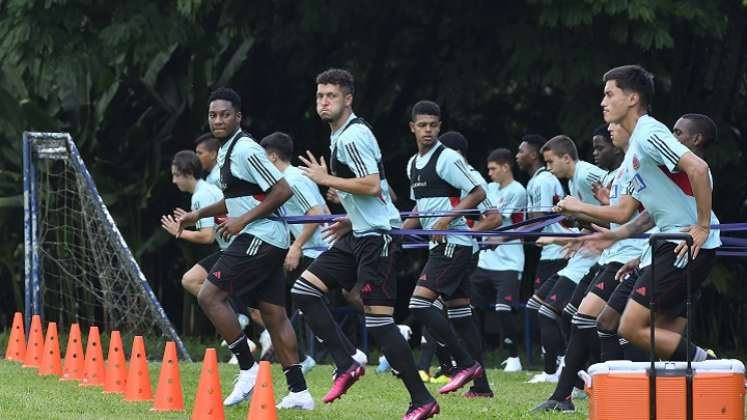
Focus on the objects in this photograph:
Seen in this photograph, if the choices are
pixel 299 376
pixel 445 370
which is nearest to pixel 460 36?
pixel 445 370

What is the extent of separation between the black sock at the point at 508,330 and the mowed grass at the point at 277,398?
1727 mm

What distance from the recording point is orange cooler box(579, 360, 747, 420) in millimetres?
7191

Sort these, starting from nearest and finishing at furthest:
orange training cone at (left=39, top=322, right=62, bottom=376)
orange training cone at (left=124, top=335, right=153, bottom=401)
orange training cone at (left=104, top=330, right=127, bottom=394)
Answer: orange training cone at (left=124, top=335, right=153, bottom=401)
orange training cone at (left=104, top=330, right=127, bottom=394)
orange training cone at (left=39, top=322, right=62, bottom=376)

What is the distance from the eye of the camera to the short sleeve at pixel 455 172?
11.5 m

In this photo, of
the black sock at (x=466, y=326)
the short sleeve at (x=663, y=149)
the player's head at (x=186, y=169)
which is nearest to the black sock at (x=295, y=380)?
the black sock at (x=466, y=326)

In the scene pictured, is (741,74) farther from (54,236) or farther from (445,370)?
(54,236)

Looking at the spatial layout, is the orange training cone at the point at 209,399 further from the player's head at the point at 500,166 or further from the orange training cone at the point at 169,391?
the player's head at the point at 500,166

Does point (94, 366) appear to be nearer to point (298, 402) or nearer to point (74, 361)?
point (74, 361)

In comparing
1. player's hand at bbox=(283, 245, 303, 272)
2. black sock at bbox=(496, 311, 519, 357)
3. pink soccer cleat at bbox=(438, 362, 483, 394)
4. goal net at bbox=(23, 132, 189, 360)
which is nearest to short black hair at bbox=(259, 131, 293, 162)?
player's hand at bbox=(283, 245, 303, 272)

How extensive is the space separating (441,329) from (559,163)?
1961 millimetres

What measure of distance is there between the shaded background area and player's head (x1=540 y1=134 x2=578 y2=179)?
3.12 metres

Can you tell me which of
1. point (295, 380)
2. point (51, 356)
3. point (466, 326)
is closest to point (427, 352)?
point (466, 326)

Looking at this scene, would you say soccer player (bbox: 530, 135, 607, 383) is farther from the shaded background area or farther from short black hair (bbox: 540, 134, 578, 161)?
the shaded background area

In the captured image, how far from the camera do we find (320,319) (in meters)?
9.74
